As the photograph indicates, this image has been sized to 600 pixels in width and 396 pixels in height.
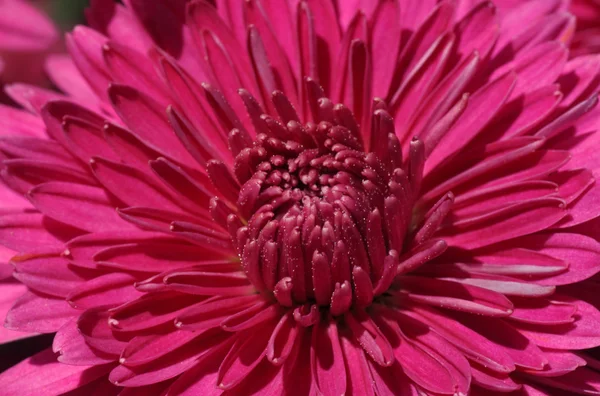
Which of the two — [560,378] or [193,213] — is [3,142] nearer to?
[193,213]

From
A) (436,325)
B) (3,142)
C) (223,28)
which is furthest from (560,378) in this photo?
(3,142)

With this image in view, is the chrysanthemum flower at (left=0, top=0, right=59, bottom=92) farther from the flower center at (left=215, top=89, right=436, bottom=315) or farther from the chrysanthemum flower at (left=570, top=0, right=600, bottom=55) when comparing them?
the chrysanthemum flower at (left=570, top=0, right=600, bottom=55)

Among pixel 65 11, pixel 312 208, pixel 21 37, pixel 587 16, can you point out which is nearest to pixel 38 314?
pixel 312 208

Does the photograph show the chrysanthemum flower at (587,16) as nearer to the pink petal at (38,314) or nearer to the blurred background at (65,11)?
the blurred background at (65,11)

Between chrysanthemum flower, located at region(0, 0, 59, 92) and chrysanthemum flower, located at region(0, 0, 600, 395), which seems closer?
chrysanthemum flower, located at region(0, 0, 600, 395)

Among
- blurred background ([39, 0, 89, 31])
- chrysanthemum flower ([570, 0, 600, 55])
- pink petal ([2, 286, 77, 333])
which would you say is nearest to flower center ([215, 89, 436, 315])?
pink petal ([2, 286, 77, 333])

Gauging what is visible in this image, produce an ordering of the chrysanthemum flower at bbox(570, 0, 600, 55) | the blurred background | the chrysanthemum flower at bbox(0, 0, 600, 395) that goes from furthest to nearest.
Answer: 1. the blurred background
2. the chrysanthemum flower at bbox(570, 0, 600, 55)
3. the chrysanthemum flower at bbox(0, 0, 600, 395)
